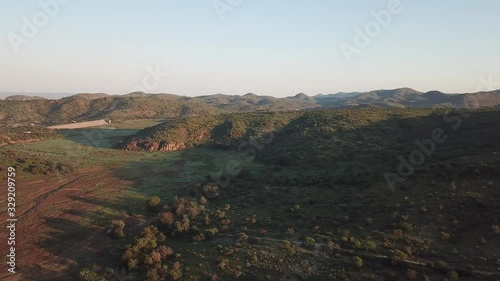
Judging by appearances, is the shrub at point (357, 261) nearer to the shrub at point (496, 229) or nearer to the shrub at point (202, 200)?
the shrub at point (496, 229)

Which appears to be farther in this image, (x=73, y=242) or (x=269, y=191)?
(x=269, y=191)

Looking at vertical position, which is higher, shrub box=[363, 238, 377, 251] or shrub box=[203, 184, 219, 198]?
shrub box=[363, 238, 377, 251]

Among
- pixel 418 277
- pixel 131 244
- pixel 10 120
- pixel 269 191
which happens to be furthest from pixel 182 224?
pixel 10 120

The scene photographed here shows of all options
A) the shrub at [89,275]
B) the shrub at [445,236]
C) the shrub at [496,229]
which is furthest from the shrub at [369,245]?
the shrub at [89,275]

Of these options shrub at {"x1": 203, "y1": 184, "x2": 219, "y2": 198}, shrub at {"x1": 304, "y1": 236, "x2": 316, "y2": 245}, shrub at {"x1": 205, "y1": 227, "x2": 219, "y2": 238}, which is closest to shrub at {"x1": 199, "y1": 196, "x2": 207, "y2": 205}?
shrub at {"x1": 203, "y1": 184, "x2": 219, "y2": 198}

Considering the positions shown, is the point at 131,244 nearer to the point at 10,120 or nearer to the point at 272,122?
the point at 272,122

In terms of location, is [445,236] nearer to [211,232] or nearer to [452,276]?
[452,276]

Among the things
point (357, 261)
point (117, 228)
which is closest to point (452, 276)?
point (357, 261)

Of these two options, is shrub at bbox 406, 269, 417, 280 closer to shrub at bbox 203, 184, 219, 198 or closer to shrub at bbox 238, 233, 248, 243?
shrub at bbox 238, 233, 248, 243
